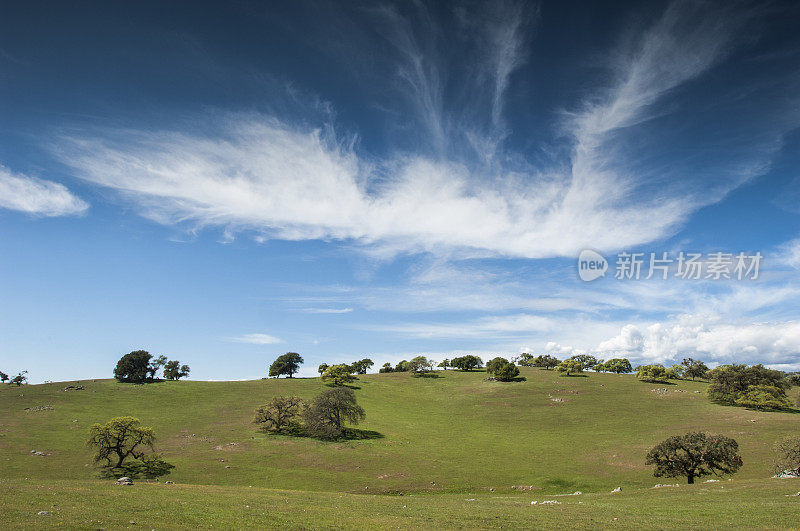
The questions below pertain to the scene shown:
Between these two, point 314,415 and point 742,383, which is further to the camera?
point 742,383

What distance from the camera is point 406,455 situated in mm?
73438

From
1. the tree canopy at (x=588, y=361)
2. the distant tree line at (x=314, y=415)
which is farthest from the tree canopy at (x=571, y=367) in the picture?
the distant tree line at (x=314, y=415)

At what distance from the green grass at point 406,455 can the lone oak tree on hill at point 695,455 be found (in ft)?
12.0

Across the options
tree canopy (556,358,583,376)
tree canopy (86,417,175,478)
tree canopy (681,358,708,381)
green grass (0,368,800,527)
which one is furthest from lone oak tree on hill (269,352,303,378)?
tree canopy (681,358,708,381)

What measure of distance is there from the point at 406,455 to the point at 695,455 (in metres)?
46.9

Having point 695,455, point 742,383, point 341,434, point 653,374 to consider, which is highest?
point 742,383

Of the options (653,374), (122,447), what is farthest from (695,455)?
(653,374)

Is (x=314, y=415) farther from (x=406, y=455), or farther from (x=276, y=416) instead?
(x=406, y=455)

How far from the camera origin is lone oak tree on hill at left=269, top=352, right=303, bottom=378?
164875 mm

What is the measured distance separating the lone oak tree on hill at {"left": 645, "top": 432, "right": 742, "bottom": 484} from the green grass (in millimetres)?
3654

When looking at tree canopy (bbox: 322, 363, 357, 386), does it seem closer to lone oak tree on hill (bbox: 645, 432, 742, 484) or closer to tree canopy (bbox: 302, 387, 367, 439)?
tree canopy (bbox: 302, 387, 367, 439)

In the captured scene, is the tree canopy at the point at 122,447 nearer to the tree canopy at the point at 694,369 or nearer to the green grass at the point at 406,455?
the green grass at the point at 406,455

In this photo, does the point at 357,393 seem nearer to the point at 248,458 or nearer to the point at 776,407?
the point at 248,458

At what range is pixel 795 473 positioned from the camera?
46.4m
